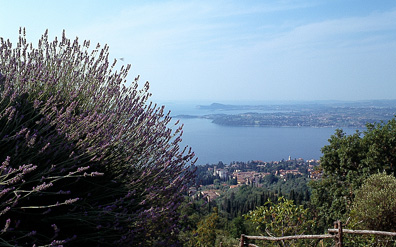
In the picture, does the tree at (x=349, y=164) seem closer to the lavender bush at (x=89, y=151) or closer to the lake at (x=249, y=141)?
the lavender bush at (x=89, y=151)

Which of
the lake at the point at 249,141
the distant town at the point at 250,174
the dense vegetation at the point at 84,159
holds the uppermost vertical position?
the dense vegetation at the point at 84,159

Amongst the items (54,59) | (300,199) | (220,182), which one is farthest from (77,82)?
(220,182)

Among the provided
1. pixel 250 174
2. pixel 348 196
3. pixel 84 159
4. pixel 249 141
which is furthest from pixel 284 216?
pixel 249 141

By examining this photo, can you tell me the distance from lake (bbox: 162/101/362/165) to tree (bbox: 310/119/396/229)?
6767 centimetres

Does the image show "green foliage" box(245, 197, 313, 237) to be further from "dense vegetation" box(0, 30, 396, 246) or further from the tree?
the tree

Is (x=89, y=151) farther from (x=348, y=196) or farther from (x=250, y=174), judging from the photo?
(x=250, y=174)

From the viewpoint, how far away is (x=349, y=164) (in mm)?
10336

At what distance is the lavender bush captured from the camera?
2.00m

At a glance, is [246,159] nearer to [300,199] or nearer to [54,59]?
[300,199]

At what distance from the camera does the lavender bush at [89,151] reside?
2.00 metres

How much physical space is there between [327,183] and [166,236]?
9.43 metres

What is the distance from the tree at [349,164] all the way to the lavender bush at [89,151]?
26.7 feet

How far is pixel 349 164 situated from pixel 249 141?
10420cm

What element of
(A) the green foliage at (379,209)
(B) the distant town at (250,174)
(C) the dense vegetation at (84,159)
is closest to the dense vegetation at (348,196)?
Result: (A) the green foliage at (379,209)
